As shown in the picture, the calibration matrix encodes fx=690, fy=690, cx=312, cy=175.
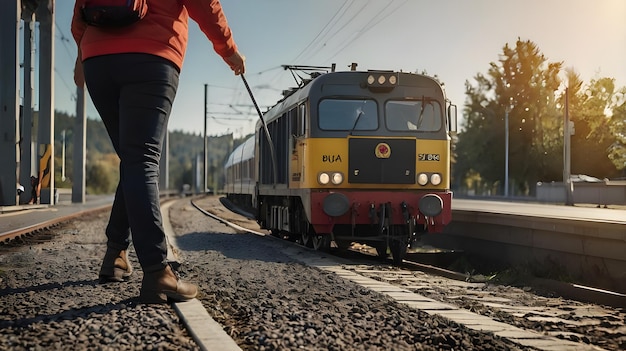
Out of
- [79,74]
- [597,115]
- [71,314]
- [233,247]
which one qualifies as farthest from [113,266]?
[597,115]

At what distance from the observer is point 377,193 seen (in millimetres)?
10336

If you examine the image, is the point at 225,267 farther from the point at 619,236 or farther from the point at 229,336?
the point at 619,236

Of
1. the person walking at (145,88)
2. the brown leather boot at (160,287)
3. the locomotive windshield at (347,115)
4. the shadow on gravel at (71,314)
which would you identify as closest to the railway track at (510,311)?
the brown leather boot at (160,287)

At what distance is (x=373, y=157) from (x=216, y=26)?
255 inches

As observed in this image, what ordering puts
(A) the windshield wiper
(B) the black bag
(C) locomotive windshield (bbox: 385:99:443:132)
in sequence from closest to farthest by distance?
(B) the black bag < (A) the windshield wiper < (C) locomotive windshield (bbox: 385:99:443:132)

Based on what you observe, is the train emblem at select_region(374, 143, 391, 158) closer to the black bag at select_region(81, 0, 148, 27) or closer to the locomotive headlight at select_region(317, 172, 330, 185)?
the locomotive headlight at select_region(317, 172, 330, 185)

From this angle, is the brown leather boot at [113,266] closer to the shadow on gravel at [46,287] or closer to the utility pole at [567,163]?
the shadow on gravel at [46,287]

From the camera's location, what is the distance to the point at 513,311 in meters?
5.29

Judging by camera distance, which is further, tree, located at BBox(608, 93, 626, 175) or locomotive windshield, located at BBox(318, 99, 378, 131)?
tree, located at BBox(608, 93, 626, 175)

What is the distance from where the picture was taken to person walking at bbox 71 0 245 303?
158 inches

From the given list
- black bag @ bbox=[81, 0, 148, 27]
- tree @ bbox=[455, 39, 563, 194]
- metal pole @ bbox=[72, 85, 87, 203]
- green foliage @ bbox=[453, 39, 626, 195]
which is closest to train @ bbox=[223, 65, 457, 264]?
black bag @ bbox=[81, 0, 148, 27]

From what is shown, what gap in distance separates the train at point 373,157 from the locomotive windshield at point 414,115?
0.6 inches

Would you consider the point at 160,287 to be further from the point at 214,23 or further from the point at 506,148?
the point at 506,148

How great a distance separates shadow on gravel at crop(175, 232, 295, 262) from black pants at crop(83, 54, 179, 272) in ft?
14.9
